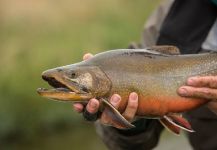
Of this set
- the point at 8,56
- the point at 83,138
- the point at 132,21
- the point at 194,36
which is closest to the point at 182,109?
the point at 194,36

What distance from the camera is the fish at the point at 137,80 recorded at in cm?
309

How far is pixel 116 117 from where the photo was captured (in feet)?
10.0

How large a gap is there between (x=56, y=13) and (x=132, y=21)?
1270 millimetres

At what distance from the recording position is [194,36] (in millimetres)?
4273

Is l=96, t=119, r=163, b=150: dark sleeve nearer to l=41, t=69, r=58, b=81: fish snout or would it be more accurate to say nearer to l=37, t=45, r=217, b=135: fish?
l=37, t=45, r=217, b=135: fish

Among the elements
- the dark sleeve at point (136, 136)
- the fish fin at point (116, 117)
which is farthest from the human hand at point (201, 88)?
the dark sleeve at point (136, 136)

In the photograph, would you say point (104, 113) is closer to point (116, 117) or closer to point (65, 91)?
point (116, 117)

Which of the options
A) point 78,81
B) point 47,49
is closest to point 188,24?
point 78,81

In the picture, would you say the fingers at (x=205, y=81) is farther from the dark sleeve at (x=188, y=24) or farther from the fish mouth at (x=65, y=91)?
the dark sleeve at (x=188, y=24)

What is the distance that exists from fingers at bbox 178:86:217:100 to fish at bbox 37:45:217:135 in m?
0.03

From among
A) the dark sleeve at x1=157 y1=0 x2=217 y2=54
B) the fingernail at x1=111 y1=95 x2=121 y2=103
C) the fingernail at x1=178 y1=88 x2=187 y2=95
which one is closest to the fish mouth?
the fingernail at x1=111 y1=95 x2=121 y2=103

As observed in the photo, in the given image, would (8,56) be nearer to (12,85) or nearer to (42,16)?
(12,85)

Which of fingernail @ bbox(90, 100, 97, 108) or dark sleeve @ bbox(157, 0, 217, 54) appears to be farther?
dark sleeve @ bbox(157, 0, 217, 54)

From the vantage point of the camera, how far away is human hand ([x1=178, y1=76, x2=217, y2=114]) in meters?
3.19
